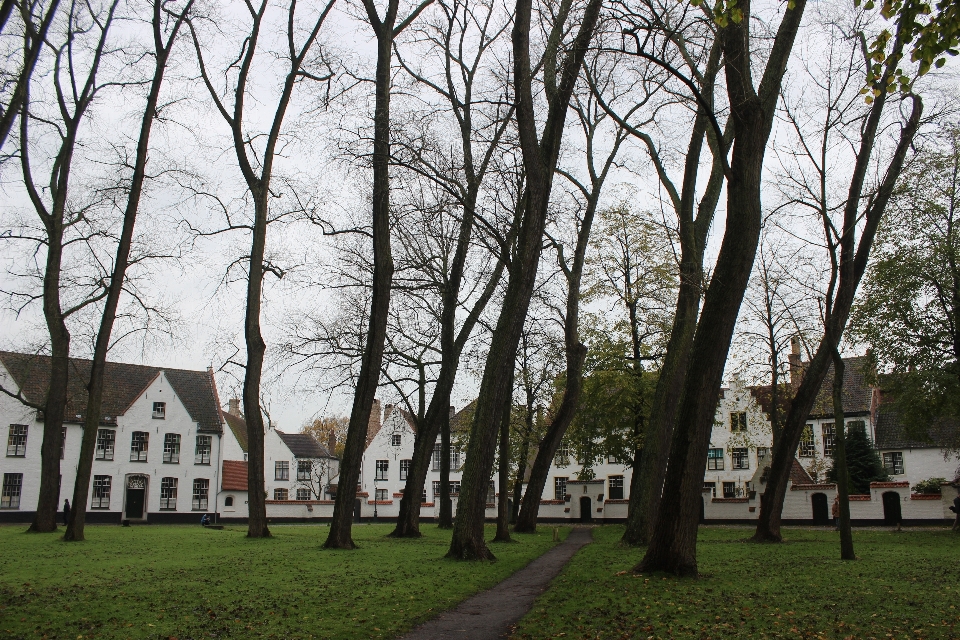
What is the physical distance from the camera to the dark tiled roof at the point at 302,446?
61.7m

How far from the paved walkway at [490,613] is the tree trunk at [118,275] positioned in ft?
43.6

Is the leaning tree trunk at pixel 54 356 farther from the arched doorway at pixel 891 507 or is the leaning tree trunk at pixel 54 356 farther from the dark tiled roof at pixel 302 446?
the dark tiled roof at pixel 302 446

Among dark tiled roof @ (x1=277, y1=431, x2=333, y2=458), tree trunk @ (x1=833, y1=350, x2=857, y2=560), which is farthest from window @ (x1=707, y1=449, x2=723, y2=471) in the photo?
tree trunk @ (x1=833, y1=350, x2=857, y2=560)

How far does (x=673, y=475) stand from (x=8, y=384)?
148 ft

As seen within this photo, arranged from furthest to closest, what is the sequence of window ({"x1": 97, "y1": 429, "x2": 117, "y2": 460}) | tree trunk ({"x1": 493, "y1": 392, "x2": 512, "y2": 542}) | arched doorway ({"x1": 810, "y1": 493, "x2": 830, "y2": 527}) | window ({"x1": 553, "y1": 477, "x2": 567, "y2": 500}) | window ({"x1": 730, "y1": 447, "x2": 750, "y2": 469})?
window ({"x1": 553, "y1": 477, "x2": 567, "y2": 500}) < window ({"x1": 730, "y1": 447, "x2": 750, "y2": 469}) < window ({"x1": 97, "y1": 429, "x2": 117, "y2": 460}) < arched doorway ({"x1": 810, "y1": 493, "x2": 830, "y2": 527}) < tree trunk ({"x1": 493, "y1": 392, "x2": 512, "y2": 542})

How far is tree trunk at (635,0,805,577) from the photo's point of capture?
10.2 metres

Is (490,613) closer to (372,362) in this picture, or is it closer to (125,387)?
(372,362)

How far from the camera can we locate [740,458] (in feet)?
163

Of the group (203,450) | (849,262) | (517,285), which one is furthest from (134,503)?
(849,262)

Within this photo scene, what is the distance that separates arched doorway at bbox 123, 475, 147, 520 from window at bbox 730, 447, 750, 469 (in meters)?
38.0

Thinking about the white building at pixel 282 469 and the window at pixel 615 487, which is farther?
the window at pixel 615 487

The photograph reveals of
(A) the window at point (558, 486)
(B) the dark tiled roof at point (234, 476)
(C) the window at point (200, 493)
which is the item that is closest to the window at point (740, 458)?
(A) the window at point (558, 486)

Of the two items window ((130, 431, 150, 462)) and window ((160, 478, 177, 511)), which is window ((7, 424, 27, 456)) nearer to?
window ((130, 431, 150, 462))

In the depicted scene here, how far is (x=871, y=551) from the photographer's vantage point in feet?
55.2
